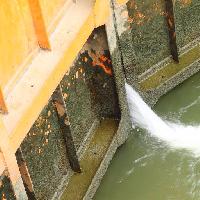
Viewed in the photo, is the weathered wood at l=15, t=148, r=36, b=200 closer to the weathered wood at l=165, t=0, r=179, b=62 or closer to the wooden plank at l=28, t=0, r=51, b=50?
the wooden plank at l=28, t=0, r=51, b=50

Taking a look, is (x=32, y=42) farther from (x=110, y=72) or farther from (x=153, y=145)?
(x=153, y=145)

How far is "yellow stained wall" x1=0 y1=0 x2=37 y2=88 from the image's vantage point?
5.11m

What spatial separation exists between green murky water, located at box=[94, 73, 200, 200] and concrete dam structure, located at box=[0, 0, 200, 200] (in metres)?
0.19

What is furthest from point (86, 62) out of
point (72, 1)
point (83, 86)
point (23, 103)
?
point (23, 103)

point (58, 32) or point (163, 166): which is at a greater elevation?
point (58, 32)

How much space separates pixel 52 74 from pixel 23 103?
0.50m

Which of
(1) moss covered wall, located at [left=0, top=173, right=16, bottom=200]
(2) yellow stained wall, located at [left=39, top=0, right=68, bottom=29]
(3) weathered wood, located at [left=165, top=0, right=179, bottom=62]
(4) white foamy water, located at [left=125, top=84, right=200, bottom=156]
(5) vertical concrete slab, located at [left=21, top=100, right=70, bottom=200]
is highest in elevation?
(3) weathered wood, located at [left=165, top=0, right=179, bottom=62]

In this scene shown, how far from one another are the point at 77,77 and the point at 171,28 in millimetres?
2031

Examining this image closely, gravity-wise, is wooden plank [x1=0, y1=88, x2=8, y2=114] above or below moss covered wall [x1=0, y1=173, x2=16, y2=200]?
above

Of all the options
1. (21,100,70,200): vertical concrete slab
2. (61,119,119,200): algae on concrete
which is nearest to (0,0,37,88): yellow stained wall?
(21,100,70,200): vertical concrete slab

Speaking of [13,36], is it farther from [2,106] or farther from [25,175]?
[25,175]

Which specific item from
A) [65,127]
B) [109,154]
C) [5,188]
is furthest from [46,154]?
[109,154]

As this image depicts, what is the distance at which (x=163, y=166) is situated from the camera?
7.27m

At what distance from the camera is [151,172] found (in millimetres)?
7223
